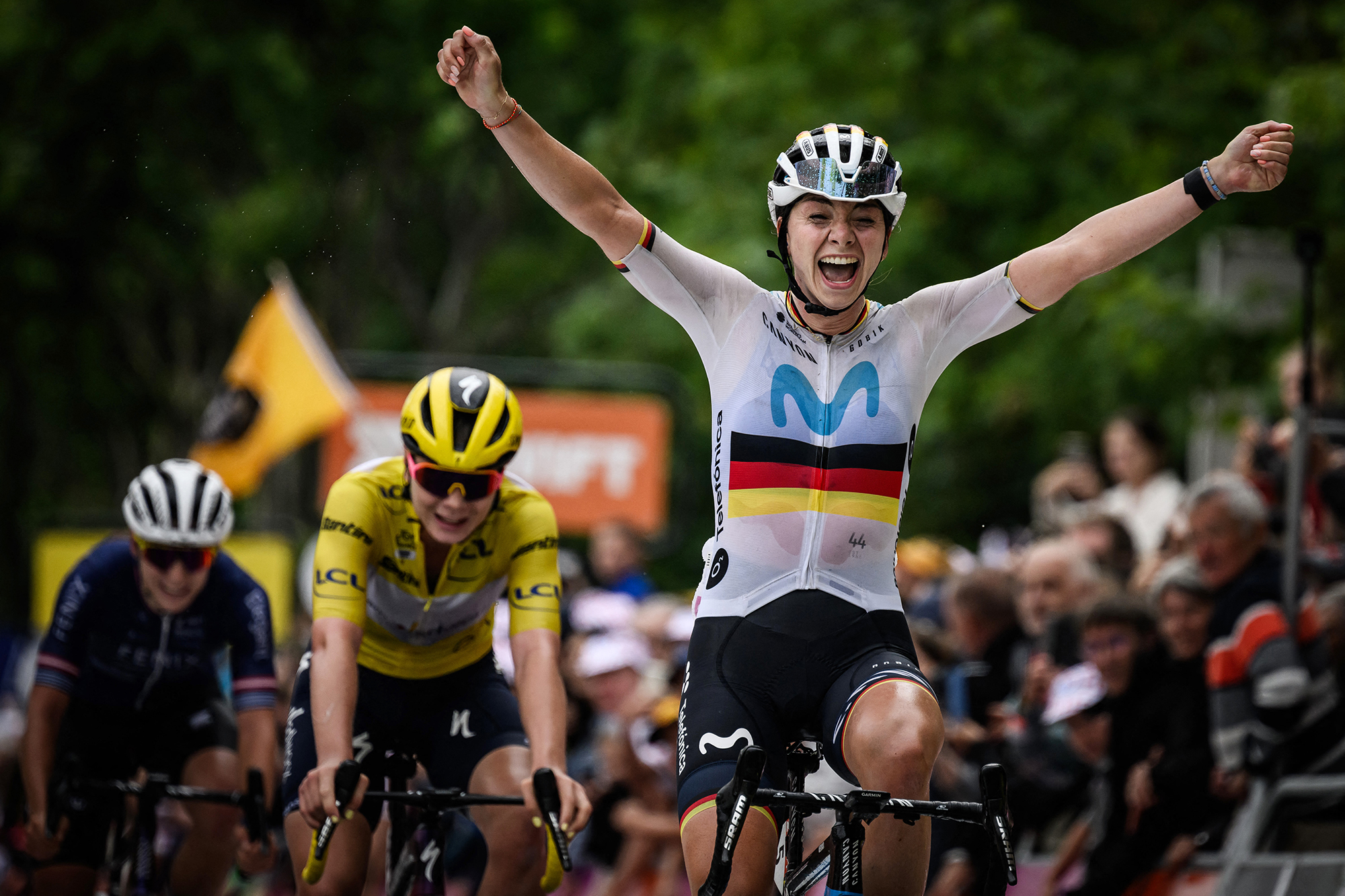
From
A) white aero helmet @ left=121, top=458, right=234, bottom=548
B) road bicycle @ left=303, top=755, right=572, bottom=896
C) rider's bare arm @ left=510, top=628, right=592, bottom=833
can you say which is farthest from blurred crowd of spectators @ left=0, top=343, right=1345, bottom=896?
white aero helmet @ left=121, top=458, right=234, bottom=548

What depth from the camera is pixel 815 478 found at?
5.48 m

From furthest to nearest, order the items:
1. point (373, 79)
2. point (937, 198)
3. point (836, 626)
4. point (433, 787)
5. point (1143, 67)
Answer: point (373, 79)
point (937, 198)
point (1143, 67)
point (433, 787)
point (836, 626)

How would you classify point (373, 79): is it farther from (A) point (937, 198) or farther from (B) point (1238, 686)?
(B) point (1238, 686)

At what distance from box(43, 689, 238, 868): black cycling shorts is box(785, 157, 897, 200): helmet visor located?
439 cm

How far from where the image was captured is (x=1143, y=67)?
12.8 metres

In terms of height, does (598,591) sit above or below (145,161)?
below

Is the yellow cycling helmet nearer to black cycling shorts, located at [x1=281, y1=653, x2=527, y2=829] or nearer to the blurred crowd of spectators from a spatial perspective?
black cycling shorts, located at [x1=281, y1=653, x2=527, y2=829]

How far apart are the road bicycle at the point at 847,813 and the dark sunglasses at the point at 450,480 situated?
189 centimetres

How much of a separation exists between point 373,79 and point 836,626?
16713 mm

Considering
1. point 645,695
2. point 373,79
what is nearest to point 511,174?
point 373,79

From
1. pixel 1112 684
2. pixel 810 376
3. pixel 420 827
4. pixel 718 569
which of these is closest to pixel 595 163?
pixel 1112 684

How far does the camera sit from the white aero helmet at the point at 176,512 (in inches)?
309

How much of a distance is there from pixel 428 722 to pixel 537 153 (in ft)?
7.91

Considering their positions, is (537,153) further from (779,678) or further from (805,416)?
(779,678)
